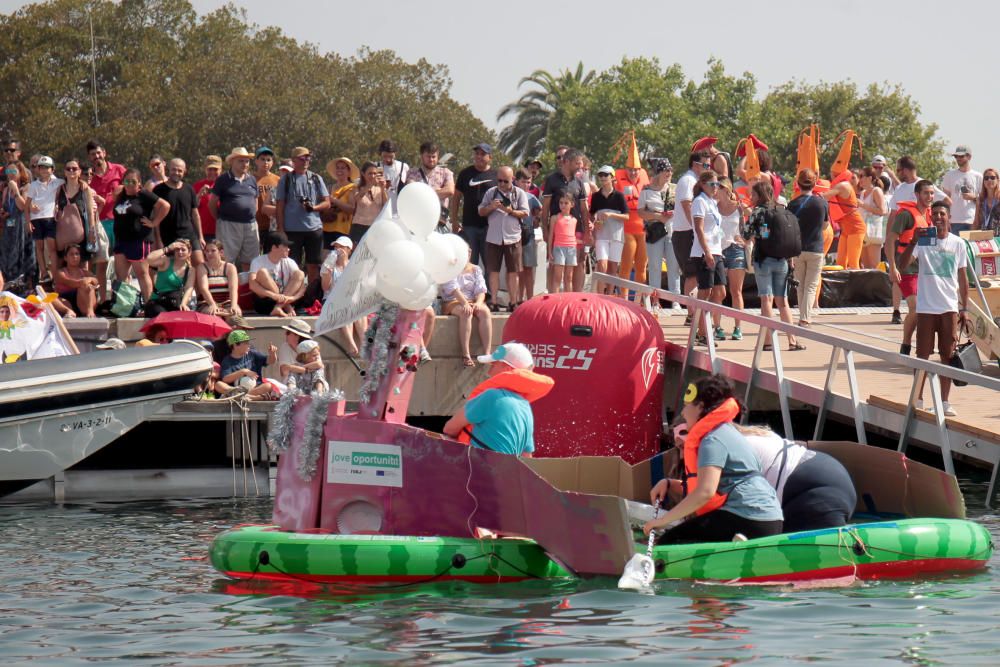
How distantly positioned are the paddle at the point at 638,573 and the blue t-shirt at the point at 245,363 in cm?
686

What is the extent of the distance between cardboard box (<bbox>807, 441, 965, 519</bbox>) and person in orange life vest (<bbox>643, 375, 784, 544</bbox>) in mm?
1245

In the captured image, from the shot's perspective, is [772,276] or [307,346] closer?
[307,346]

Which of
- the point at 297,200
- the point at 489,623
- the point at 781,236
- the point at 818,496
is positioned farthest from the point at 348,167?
the point at 489,623

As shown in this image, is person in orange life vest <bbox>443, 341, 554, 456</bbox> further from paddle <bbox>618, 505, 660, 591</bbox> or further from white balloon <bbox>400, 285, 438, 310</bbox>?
paddle <bbox>618, 505, 660, 591</bbox>

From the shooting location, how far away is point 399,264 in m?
9.71

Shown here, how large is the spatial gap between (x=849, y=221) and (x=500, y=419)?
12677 millimetres

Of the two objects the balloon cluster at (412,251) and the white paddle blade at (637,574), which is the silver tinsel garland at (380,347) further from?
the white paddle blade at (637,574)

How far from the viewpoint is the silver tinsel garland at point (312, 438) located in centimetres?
1014

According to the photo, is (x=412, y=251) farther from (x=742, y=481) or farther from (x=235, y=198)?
(x=235, y=198)

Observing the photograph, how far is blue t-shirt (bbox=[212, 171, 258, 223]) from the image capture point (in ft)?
57.3

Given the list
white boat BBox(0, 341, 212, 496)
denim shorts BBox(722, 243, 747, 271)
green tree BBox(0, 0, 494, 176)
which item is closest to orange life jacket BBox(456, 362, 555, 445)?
white boat BBox(0, 341, 212, 496)

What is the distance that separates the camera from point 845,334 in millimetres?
17547

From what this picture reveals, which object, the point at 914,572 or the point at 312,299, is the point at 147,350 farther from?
the point at 914,572

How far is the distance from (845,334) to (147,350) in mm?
8036
